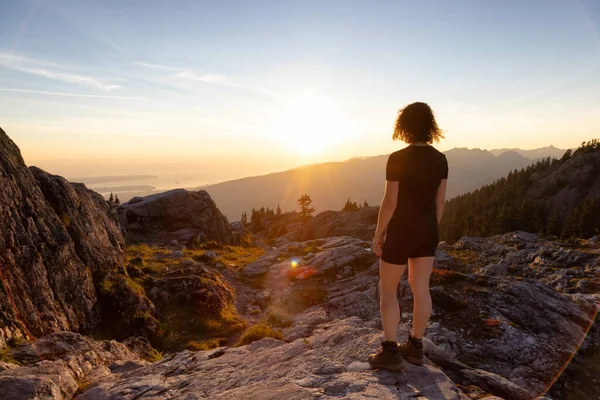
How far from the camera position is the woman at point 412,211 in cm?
496

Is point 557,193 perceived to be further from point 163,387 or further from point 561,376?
point 163,387

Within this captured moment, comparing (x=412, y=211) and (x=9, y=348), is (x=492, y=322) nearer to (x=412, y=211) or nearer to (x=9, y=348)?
(x=412, y=211)

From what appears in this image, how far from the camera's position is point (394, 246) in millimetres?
5008

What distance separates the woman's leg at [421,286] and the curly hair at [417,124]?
2004 millimetres

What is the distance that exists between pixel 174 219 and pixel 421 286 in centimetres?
4066

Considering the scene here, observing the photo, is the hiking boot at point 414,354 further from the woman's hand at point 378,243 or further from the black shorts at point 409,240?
the woman's hand at point 378,243

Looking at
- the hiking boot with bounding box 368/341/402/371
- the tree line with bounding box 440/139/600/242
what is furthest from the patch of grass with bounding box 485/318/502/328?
the tree line with bounding box 440/139/600/242

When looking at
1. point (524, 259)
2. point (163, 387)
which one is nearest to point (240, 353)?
point (163, 387)

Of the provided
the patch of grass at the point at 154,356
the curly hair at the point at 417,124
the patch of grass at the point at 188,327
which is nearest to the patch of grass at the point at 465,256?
the patch of grass at the point at 188,327

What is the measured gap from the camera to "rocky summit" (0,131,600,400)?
21.4 feet

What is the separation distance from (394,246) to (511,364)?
11.1 m

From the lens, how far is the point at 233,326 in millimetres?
16438

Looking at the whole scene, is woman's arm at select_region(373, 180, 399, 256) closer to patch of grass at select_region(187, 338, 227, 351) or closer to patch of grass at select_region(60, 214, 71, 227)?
patch of grass at select_region(187, 338, 227, 351)

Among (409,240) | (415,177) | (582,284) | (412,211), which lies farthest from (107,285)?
(582,284)
